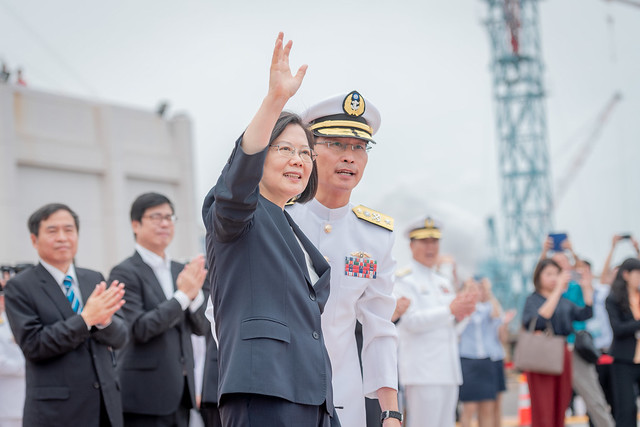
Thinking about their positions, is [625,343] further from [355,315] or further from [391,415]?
[391,415]

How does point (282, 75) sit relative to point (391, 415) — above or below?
above

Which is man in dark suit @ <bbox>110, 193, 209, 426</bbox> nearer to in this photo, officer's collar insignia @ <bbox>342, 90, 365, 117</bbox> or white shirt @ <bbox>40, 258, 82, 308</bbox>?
white shirt @ <bbox>40, 258, 82, 308</bbox>

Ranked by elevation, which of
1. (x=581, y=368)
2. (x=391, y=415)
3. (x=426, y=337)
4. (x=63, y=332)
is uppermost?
(x=63, y=332)

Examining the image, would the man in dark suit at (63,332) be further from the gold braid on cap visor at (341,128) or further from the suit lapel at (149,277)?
the gold braid on cap visor at (341,128)

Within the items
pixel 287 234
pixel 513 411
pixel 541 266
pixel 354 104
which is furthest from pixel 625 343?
pixel 287 234

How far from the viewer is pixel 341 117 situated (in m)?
3.48

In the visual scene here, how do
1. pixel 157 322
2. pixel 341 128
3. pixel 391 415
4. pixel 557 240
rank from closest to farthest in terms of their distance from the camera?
pixel 391 415 → pixel 341 128 → pixel 157 322 → pixel 557 240

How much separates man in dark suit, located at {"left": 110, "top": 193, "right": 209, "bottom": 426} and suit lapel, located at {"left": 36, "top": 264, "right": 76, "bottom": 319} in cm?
48

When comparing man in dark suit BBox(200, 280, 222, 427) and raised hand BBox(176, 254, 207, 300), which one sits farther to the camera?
man in dark suit BBox(200, 280, 222, 427)

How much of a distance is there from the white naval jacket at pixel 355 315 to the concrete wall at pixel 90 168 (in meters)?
8.23

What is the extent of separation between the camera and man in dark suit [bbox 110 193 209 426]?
183 inches

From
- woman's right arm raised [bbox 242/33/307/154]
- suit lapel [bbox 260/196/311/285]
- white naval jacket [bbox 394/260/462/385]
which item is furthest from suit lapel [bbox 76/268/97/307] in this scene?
woman's right arm raised [bbox 242/33/307/154]

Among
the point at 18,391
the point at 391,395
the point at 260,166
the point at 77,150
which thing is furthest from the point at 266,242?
the point at 77,150

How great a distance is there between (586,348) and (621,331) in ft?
1.78
